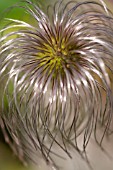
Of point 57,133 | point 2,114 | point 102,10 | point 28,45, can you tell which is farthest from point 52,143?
point 102,10

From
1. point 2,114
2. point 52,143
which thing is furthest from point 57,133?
point 2,114

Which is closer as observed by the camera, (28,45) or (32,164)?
(28,45)

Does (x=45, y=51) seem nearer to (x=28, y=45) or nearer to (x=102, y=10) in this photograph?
(x=28, y=45)

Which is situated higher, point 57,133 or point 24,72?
point 24,72

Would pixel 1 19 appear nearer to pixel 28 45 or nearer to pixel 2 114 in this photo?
pixel 28 45

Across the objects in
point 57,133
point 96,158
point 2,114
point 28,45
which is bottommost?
point 96,158

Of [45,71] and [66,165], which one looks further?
[66,165]
